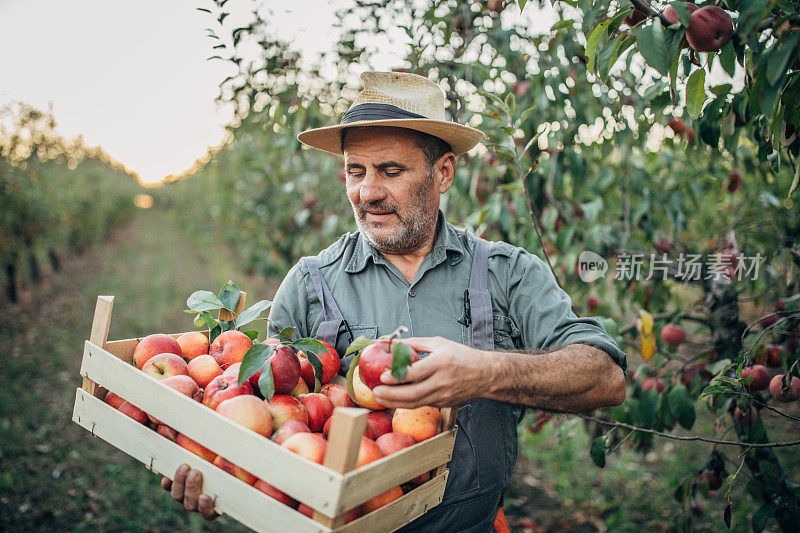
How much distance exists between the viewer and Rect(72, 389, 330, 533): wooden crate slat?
1.09 meters

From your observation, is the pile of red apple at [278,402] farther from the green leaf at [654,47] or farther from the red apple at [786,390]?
the red apple at [786,390]

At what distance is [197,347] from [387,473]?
32.4 inches

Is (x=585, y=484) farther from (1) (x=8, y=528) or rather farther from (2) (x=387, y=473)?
(1) (x=8, y=528)

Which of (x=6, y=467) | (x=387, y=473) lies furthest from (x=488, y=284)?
(x=6, y=467)

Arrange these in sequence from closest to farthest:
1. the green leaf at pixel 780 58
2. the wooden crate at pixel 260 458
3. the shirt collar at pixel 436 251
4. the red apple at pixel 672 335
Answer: the wooden crate at pixel 260 458 < the green leaf at pixel 780 58 < the shirt collar at pixel 436 251 < the red apple at pixel 672 335

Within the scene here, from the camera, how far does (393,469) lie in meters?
1.13

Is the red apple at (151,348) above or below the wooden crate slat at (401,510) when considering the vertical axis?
above

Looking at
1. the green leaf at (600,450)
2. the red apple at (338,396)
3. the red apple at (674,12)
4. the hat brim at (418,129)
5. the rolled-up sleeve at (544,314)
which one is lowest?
the green leaf at (600,450)

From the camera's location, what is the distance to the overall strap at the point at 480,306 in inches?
Answer: 68.1

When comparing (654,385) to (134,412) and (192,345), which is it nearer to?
(192,345)

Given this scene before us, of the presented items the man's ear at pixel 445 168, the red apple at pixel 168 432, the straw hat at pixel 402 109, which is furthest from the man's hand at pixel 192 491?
the man's ear at pixel 445 168

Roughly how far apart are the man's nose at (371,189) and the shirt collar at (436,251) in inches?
7.6

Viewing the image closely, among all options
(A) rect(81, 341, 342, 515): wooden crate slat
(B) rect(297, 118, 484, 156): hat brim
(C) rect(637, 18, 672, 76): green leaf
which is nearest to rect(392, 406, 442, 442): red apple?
(A) rect(81, 341, 342, 515): wooden crate slat

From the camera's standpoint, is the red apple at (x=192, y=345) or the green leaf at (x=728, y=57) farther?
the red apple at (x=192, y=345)
